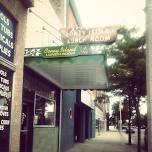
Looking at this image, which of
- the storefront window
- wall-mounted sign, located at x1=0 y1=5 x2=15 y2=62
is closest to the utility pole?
wall-mounted sign, located at x1=0 y1=5 x2=15 y2=62

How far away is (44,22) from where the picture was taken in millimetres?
14383

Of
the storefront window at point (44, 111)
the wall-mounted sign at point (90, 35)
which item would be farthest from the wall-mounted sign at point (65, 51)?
the storefront window at point (44, 111)

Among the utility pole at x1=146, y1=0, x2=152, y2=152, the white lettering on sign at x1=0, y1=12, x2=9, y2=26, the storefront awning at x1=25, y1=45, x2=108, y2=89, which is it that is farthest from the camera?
the storefront awning at x1=25, y1=45, x2=108, y2=89

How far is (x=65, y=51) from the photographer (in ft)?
33.5

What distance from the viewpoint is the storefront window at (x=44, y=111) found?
13287 mm

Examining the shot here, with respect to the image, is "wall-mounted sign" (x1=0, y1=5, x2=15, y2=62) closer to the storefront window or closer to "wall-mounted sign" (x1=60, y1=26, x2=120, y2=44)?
"wall-mounted sign" (x1=60, y1=26, x2=120, y2=44)

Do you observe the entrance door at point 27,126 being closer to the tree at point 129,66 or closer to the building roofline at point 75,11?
the tree at point 129,66

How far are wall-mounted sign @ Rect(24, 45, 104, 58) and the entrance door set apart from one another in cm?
212

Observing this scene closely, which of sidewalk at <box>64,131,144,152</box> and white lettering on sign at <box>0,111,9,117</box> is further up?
white lettering on sign at <box>0,111,9,117</box>

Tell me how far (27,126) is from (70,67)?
2664 millimetres

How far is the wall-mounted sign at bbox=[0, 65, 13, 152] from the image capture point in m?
8.35

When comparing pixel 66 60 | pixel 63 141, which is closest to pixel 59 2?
pixel 63 141

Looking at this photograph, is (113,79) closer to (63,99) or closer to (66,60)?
(63,99)

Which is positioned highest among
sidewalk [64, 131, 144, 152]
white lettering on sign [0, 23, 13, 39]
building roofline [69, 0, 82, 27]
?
building roofline [69, 0, 82, 27]
